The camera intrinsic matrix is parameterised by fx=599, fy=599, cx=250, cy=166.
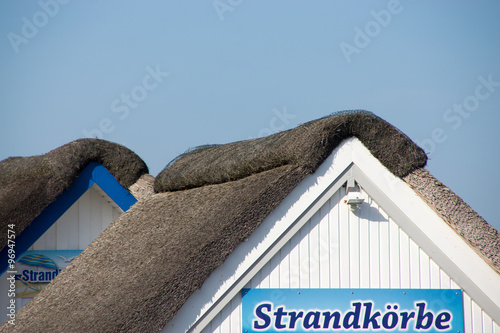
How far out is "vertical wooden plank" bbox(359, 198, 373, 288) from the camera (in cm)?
494

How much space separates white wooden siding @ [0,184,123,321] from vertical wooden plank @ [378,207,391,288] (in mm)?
3733

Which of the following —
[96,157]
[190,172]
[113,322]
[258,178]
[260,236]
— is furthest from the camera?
[96,157]

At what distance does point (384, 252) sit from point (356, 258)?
0.80ft

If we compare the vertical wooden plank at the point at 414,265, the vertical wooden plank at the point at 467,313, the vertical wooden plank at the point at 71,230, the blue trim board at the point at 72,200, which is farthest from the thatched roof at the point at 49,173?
the vertical wooden plank at the point at 467,313

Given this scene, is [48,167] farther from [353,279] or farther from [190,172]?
[353,279]

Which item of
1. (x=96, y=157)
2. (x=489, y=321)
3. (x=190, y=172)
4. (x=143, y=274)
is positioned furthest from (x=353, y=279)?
(x=96, y=157)

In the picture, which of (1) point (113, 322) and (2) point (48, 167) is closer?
(1) point (113, 322)

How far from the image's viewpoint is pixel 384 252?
4.98 m

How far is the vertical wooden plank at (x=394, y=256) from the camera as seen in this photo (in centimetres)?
495

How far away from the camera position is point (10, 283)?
277 inches

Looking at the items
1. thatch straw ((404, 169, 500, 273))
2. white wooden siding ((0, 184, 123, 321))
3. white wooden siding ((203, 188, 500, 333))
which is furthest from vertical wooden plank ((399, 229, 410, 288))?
white wooden siding ((0, 184, 123, 321))

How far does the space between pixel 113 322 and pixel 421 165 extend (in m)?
2.78

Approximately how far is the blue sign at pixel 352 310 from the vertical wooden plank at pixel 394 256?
82 millimetres


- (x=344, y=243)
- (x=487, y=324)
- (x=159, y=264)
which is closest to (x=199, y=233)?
(x=159, y=264)
